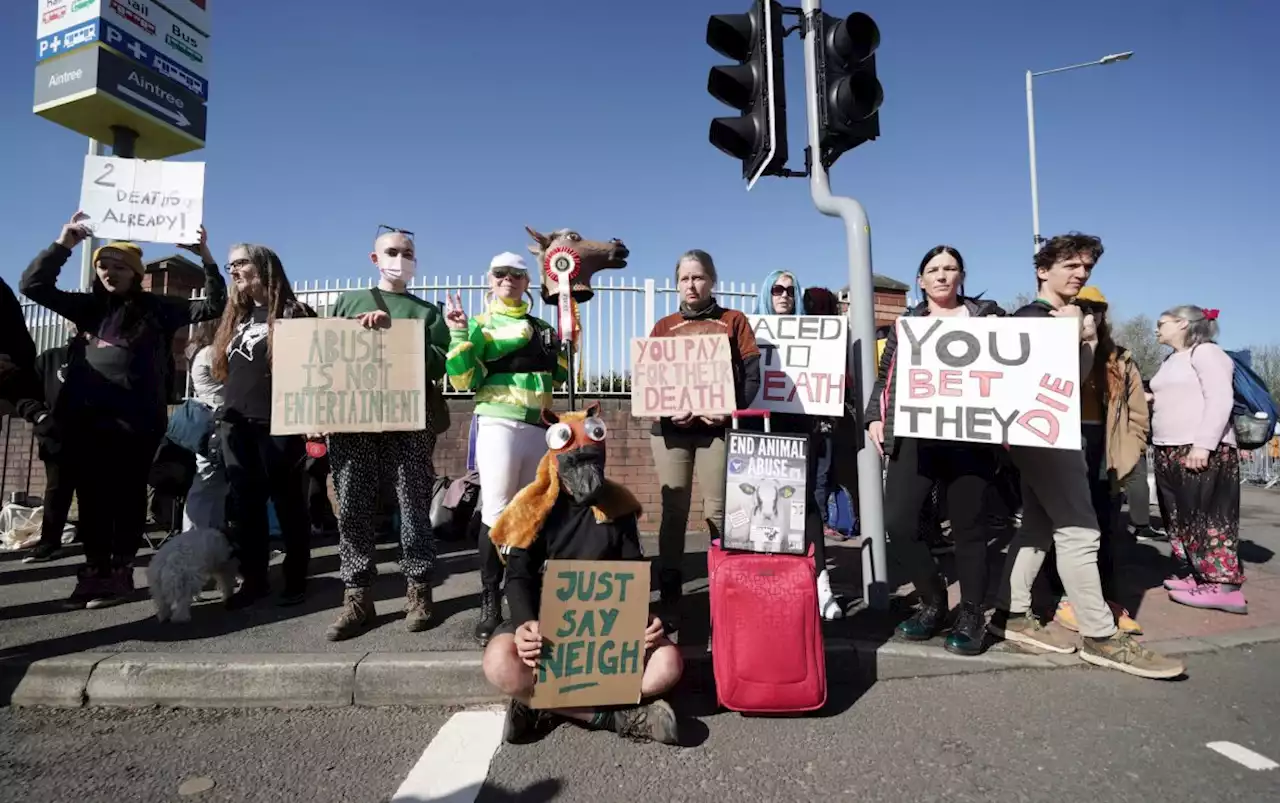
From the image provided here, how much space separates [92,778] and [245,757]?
1.52ft

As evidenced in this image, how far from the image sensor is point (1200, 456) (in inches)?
159

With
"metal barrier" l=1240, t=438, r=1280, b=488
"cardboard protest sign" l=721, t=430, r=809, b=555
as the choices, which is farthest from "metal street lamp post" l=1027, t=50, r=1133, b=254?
"cardboard protest sign" l=721, t=430, r=809, b=555

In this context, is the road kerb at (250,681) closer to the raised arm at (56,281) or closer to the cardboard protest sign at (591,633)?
the cardboard protest sign at (591,633)

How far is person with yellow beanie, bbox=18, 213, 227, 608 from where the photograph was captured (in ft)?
12.2

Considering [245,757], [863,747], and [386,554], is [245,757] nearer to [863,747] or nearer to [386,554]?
[863,747]

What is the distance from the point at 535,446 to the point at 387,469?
807 millimetres

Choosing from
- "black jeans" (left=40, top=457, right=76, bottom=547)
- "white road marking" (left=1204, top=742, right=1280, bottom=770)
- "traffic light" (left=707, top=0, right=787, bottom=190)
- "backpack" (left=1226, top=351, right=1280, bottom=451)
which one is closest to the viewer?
"white road marking" (left=1204, top=742, right=1280, bottom=770)

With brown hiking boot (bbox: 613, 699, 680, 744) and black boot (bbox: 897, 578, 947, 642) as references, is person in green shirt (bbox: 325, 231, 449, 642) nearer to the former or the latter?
brown hiking boot (bbox: 613, 699, 680, 744)

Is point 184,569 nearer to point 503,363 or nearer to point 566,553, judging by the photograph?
point 503,363

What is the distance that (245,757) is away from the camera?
241cm

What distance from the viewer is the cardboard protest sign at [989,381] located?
9.63 feet

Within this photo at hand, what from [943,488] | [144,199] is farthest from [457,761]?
[144,199]

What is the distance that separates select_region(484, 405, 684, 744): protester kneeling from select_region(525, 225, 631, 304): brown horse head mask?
1.47 metres

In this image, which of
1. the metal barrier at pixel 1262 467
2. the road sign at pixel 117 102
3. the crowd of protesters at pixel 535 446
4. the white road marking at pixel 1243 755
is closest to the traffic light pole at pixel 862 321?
the crowd of protesters at pixel 535 446
